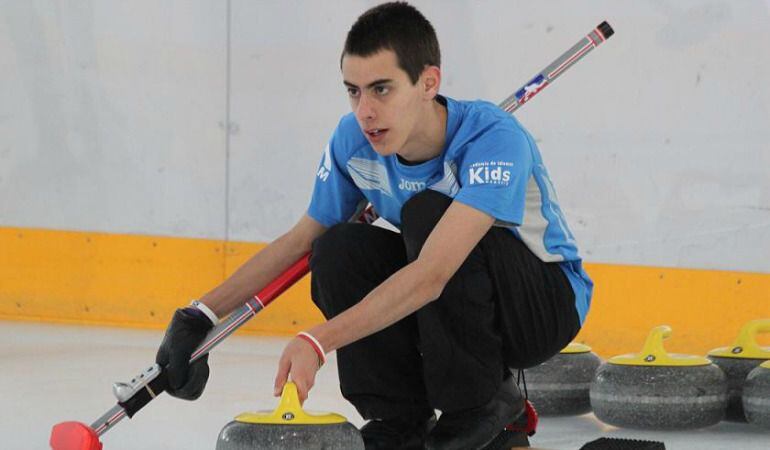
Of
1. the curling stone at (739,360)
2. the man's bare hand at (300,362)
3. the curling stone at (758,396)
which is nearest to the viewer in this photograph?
the man's bare hand at (300,362)

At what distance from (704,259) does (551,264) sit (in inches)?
70.7

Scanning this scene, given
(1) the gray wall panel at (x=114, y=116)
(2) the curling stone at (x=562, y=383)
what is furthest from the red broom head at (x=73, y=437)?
(1) the gray wall panel at (x=114, y=116)

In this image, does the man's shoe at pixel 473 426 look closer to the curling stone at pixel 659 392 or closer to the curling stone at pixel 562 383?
the curling stone at pixel 659 392

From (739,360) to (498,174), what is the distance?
101 centimetres

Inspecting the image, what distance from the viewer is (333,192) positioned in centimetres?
246

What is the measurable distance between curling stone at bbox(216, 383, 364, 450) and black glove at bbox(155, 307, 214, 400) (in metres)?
0.27

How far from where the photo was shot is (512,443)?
2422 mm

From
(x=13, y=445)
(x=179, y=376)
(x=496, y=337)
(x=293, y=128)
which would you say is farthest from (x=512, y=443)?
(x=293, y=128)

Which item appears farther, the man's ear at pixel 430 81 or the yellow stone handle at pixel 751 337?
the yellow stone handle at pixel 751 337

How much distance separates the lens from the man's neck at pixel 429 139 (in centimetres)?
230

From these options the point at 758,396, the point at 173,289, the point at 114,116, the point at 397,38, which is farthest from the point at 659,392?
the point at 114,116

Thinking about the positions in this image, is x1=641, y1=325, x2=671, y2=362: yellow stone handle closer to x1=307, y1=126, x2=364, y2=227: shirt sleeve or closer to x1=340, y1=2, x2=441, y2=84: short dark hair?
x1=307, y1=126, x2=364, y2=227: shirt sleeve

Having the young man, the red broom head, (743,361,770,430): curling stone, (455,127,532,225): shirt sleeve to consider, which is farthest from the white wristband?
(743,361,770,430): curling stone

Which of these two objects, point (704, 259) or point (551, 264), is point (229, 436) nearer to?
point (551, 264)
